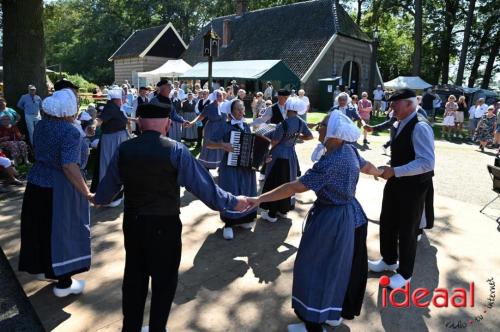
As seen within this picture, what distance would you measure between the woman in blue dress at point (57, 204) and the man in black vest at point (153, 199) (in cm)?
80

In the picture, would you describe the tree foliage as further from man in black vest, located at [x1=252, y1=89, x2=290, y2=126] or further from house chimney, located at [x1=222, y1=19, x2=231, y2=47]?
man in black vest, located at [x1=252, y1=89, x2=290, y2=126]

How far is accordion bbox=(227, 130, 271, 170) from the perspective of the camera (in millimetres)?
5126

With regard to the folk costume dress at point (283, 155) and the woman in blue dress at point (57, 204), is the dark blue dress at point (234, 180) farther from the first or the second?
the woman in blue dress at point (57, 204)

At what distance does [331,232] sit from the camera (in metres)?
3.04

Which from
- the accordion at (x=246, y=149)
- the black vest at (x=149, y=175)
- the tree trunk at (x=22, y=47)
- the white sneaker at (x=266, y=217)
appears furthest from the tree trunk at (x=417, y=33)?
the black vest at (x=149, y=175)

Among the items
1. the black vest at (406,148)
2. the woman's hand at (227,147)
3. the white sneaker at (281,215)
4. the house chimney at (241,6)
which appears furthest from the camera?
Result: the house chimney at (241,6)

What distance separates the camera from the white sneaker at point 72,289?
3850 millimetres

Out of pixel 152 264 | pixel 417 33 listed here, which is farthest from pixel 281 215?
pixel 417 33

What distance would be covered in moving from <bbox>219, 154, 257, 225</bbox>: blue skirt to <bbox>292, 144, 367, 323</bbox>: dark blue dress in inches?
87.6

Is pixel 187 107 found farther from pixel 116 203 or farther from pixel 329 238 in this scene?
pixel 329 238

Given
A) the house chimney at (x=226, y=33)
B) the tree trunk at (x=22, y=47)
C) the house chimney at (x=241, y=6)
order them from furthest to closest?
1. the house chimney at (x=241, y=6)
2. the house chimney at (x=226, y=33)
3. the tree trunk at (x=22, y=47)

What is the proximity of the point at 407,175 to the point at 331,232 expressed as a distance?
50.4 inches

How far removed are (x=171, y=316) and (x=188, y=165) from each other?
1.66 metres

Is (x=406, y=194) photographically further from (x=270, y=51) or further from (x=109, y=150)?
(x=270, y=51)
